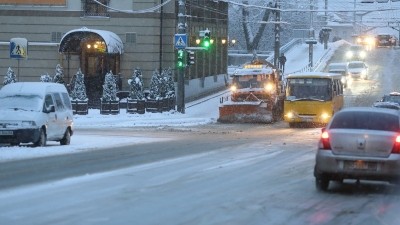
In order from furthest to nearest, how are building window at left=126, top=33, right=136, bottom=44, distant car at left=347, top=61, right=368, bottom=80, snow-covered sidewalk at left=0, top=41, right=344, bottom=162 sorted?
distant car at left=347, top=61, right=368, bottom=80
building window at left=126, top=33, right=136, bottom=44
snow-covered sidewalk at left=0, top=41, right=344, bottom=162

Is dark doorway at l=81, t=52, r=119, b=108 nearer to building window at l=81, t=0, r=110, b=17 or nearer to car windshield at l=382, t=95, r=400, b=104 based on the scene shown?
building window at l=81, t=0, r=110, b=17

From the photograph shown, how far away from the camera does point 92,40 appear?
171ft

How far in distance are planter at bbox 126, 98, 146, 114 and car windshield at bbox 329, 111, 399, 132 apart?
3055 cm

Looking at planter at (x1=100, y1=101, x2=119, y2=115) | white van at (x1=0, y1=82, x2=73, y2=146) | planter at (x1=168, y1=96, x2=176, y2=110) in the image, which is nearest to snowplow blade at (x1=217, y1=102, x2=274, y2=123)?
planter at (x1=168, y1=96, x2=176, y2=110)

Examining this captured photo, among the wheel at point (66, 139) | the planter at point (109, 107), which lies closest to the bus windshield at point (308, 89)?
the planter at point (109, 107)

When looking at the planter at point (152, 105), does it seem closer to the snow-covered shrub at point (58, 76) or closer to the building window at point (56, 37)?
the snow-covered shrub at point (58, 76)

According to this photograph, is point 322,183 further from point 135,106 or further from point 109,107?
point 135,106

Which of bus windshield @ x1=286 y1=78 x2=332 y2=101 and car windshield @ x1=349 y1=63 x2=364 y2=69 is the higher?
car windshield @ x1=349 y1=63 x2=364 y2=69

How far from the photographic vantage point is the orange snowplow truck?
44719 mm

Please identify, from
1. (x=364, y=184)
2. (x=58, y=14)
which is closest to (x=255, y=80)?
(x=58, y=14)

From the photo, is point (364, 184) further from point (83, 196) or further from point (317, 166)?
point (83, 196)

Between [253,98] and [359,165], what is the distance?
2863cm

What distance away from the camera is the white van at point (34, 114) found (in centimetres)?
2562

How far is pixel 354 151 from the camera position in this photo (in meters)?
16.8
